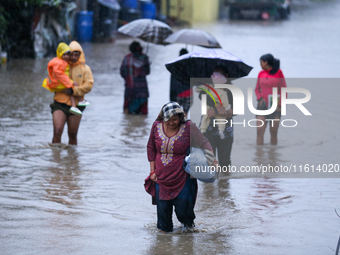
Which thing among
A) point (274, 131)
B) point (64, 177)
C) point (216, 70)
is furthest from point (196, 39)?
point (64, 177)

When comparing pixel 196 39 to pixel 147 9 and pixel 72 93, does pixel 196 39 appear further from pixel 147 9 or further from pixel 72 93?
pixel 147 9

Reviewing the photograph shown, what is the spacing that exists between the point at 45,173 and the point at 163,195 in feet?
8.72

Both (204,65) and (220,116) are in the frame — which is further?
(204,65)

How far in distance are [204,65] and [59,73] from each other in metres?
2.16

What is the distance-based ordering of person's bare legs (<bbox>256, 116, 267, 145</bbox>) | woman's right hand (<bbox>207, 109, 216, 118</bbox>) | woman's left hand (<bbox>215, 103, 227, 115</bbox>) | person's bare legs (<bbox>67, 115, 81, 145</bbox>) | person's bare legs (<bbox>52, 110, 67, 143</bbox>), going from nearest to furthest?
woman's left hand (<bbox>215, 103, 227, 115</bbox>) → woman's right hand (<bbox>207, 109, 216, 118</bbox>) → person's bare legs (<bbox>52, 110, 67, 143</bbox>) → person's bare legs (<bbox>67, 115, 81, 145</bbox>) → person's bare legs (<bbox>256, 116, 267, 145</bbox>)

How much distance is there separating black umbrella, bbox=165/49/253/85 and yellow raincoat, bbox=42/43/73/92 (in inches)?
66.7

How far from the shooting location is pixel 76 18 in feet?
82.7

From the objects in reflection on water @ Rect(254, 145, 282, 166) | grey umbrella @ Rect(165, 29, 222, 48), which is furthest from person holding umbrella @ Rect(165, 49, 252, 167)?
grey umbrella @ Rect(165, 29, 222, 48)

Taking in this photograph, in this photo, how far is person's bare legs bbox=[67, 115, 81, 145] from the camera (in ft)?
27.2

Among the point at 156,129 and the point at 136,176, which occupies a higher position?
the point at 156,129

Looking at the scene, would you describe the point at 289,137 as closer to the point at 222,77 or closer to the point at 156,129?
the point at 222,77

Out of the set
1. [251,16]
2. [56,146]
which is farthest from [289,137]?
[251,16]

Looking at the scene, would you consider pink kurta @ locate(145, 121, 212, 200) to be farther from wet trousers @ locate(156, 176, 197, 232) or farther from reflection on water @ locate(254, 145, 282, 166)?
reflection on water @ locate(254, 145, 282, 166)

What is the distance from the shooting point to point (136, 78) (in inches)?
447
